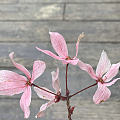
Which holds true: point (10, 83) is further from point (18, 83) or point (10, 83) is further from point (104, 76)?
point (104, 76)

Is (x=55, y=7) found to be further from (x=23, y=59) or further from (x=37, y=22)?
(x=23, y=59)

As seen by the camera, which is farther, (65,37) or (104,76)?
(65,37)

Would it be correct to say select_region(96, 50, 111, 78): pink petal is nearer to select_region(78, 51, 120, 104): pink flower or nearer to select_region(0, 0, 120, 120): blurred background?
select_region(78, 51, 120, 104): pink flower

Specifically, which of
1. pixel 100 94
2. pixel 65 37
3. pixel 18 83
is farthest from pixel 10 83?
pixel 65 37

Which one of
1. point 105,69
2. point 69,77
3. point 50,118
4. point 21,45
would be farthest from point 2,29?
point 105,69

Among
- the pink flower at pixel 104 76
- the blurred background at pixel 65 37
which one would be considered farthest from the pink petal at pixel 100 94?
the blurred background at pixel 65 37

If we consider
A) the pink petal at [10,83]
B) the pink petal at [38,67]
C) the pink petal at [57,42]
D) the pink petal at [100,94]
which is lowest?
the pink petal at [100,94]

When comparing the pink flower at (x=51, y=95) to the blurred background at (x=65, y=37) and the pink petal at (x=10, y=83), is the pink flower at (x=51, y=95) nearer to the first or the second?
the pink petal at (x=10, y=83)
